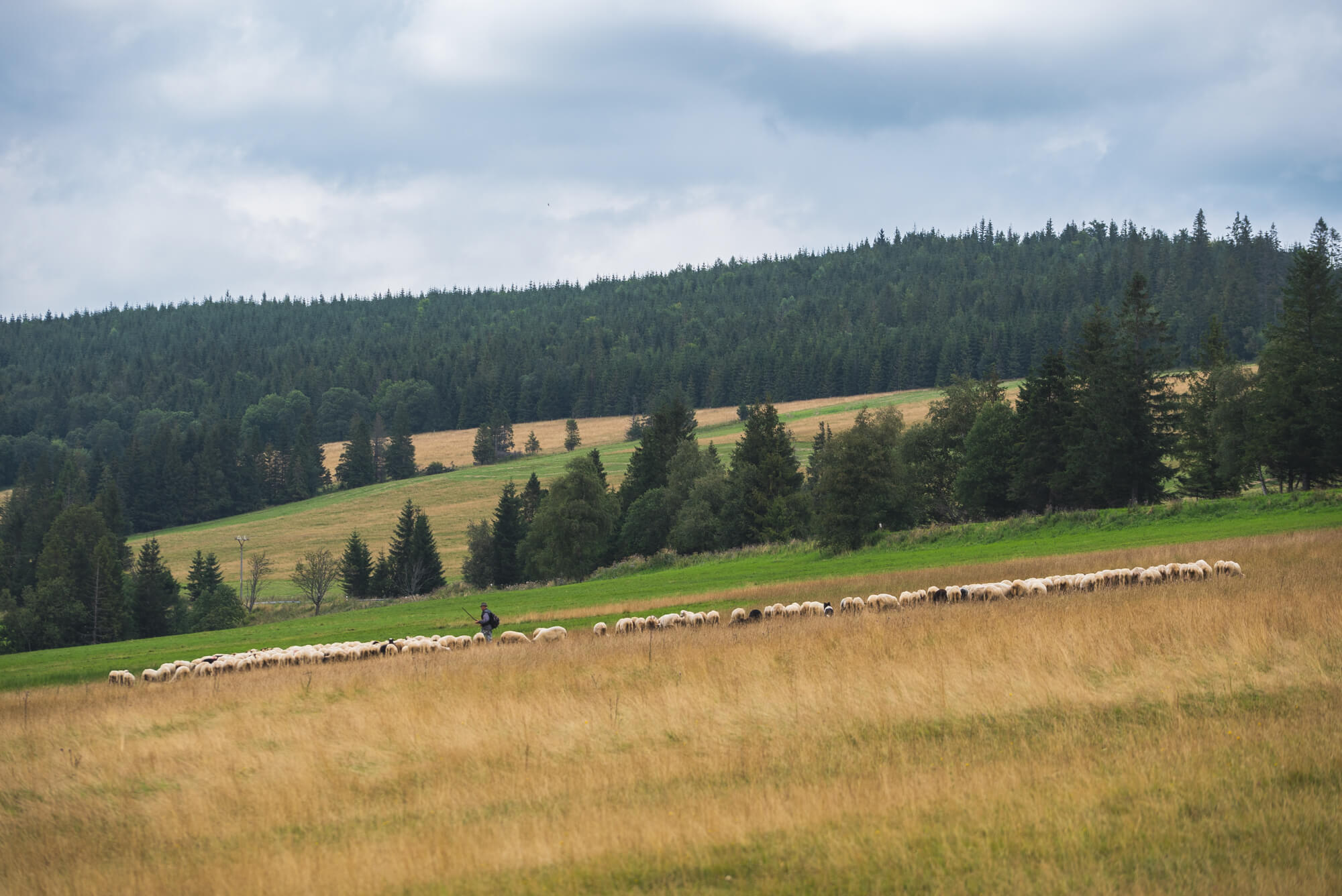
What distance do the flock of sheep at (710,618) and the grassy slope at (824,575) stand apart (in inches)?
199

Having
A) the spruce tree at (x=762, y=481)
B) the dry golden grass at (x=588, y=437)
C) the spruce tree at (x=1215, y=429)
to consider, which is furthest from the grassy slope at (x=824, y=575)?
the dry golden grass at (x=588, y=437)

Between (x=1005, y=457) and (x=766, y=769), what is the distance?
66797mm

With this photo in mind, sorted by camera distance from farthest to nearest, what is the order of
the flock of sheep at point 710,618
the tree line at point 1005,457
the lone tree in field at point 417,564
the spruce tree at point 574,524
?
the lone tree in field at point 417,564, the spruce tree at point 574,524, the tree line at point 1005,457, the flock of sheep at point 710,618

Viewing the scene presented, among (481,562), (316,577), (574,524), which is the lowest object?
(481,562)

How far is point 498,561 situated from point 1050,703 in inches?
3384

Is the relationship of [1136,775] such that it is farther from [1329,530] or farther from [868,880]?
[1329,530]

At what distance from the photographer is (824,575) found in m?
47.8

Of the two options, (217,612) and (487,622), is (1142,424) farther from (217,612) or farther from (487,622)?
(217,612)

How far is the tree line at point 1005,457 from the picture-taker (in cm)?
6175

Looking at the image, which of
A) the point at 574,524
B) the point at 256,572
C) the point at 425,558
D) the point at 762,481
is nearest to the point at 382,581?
the point at 425,558

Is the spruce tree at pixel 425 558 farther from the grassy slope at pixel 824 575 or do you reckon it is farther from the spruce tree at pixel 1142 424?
the spruce tree at pixel 1142 424

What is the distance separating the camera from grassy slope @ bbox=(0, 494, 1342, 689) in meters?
38.1

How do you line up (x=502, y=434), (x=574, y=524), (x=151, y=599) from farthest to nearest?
(x=502, y=434) < (x=151, y=599) < (x=574, y=524)

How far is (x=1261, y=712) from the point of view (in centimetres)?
1284
